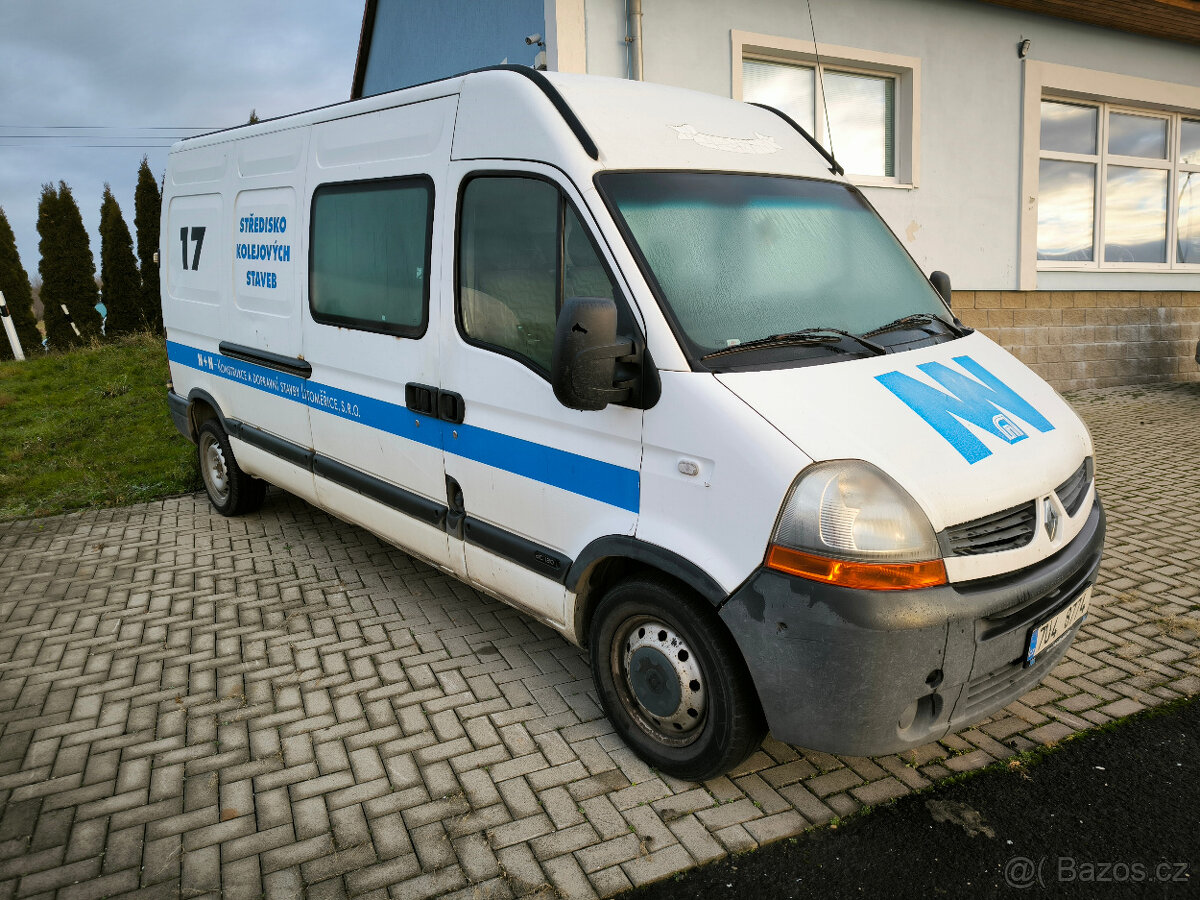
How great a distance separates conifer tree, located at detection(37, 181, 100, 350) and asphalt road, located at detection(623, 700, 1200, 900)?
78.9 feet

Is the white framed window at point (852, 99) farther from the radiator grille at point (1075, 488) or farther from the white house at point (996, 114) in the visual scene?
the radiator grille at point (1075, 488)

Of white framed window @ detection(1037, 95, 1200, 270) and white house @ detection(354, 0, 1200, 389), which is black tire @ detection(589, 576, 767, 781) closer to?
white house @ detection(354, 0, 1200, 389)

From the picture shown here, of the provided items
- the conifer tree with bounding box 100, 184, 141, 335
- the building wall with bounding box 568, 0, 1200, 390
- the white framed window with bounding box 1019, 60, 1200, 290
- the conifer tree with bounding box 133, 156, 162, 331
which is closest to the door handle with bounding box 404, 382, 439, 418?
the building wall with bounding box 568, 0, 1200, 390

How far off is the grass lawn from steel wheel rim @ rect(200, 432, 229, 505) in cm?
89

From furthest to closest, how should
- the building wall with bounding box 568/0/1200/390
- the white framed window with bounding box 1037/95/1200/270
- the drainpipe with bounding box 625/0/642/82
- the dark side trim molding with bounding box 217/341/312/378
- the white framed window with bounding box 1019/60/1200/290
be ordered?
the white framed window with bounding box 1037/95/1200/270 → the white framed window with bounding box 1019/60/1200/290 → the building wall with bounding box 568/0/1200/390 → the drainpipe with bounding box 625/0/642/82 → the dark side trim molding with bounding box 217/341/312/378

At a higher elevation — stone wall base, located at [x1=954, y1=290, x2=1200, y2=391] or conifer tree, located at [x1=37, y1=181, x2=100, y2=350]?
conifer tree, located at [x1=37, y1=181, x2=100, y2=350]

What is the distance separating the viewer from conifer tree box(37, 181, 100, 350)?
22.3 meters

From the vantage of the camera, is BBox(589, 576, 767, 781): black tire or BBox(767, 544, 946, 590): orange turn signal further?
BBox(589, 576, 767, 781): black tire

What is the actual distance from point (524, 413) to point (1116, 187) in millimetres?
11131

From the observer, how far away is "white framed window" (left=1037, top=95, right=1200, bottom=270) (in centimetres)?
1088

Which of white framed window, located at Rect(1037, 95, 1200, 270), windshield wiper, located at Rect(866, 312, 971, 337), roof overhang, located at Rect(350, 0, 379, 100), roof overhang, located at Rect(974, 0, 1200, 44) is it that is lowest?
windshield wiper, located at Rect(866, 312, 971, 337)

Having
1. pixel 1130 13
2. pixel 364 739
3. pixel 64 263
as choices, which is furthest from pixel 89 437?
pixel 64 263

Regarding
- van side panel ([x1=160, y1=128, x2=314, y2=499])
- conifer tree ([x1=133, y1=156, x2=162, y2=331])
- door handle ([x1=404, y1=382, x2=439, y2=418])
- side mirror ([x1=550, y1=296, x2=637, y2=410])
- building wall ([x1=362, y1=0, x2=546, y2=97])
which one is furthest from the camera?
conifer tree ([x1=133, y1=156, x2=162, y2=331])

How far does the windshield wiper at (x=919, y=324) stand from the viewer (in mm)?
3338
